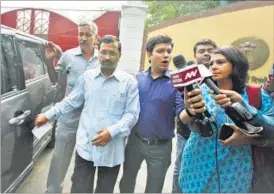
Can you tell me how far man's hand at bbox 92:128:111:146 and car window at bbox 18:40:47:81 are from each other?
1.11 m

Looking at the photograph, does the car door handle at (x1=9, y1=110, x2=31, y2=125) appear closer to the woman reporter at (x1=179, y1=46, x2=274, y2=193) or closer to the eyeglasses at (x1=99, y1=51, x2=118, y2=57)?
the eyeglasses at (x1=99, y1=51, x2=118, y2=57)

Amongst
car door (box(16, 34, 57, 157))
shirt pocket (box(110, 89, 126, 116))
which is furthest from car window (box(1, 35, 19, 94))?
shirt pocket (box(110, 89, 126, 116))

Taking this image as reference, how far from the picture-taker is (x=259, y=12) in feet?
20.8

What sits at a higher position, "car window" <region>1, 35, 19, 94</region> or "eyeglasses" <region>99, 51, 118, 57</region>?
"eyeglasses" <region>99, 51, 118, 57</region>

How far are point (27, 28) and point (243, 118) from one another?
6.74 m

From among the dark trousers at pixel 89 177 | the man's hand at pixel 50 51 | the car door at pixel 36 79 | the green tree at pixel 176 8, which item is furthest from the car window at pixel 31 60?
the green tree at pixel 176 8

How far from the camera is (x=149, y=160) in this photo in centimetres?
230

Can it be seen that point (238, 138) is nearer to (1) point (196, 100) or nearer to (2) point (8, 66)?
Answer: (1) point (196, 100)

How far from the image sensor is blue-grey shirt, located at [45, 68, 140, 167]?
2184 millimetres

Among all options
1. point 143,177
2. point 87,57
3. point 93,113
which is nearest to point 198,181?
point 93,113

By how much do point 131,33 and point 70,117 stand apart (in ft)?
11.6

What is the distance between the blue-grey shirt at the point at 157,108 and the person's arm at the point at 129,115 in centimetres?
7

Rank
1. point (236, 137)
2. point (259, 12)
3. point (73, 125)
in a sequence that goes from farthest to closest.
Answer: point (259, 12)
point (73, 125)
point (236, 137)

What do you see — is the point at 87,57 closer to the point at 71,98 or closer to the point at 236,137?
the point at 71,98
